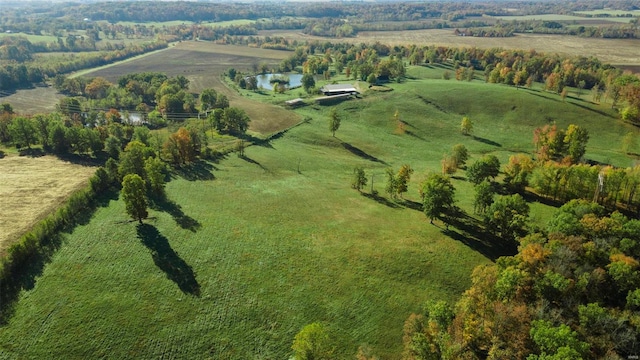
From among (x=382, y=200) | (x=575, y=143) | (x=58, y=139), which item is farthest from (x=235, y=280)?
(x=575, y=143)

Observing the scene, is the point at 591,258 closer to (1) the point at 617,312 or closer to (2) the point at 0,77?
(1) the point at 617,312

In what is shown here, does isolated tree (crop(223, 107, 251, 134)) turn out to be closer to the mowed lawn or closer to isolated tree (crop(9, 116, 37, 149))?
the mowed lawn

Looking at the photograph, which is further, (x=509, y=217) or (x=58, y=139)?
(x=58, y=139)

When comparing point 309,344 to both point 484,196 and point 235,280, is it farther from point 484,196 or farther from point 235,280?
point 484,196

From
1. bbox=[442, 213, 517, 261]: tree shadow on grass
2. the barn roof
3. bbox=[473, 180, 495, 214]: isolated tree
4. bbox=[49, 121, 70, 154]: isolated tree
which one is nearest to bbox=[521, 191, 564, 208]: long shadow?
bbox=[473, 180, 495, 214]: isolated tree

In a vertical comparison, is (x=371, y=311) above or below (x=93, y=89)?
below

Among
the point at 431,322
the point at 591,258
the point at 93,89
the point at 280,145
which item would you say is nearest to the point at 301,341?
the point at 431,322
